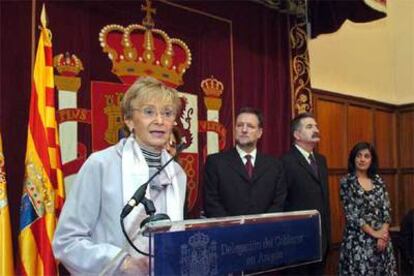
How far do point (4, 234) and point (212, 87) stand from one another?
1.87 meters

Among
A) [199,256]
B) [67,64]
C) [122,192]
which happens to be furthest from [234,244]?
[67,64]

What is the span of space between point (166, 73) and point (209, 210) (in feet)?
3.24

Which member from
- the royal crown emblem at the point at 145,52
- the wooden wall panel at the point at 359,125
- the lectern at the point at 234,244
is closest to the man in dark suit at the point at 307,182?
the royal crown emblem at the point at 145,52

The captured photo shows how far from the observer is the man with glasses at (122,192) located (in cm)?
131

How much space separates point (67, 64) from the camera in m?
2.92

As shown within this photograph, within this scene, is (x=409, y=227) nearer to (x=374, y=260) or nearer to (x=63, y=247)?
(x=374, y=260)

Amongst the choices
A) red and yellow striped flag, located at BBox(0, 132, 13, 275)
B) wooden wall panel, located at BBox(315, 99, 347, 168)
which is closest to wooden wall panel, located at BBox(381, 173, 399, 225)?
wooden wall panel, located at BBox(315, 99, 347, 168)

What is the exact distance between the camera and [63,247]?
1373 millimetres

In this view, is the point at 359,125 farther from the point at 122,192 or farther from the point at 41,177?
the point at 122,192

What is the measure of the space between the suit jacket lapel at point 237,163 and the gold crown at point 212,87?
29.0 inches

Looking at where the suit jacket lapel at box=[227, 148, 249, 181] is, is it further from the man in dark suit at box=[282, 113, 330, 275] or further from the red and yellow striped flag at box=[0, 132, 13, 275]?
the red and yellow striped flag at box=[0, 132, 13, 275]

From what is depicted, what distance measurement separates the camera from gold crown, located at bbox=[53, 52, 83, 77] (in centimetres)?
288

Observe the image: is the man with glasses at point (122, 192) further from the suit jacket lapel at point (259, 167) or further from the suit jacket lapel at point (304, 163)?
the suit jacket lapel at point (304, 163)

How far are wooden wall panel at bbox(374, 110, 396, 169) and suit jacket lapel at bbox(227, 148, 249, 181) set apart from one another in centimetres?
314
